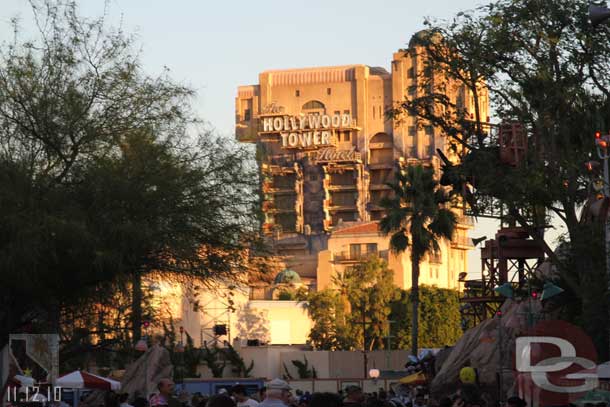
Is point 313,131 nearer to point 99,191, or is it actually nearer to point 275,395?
point 99,191

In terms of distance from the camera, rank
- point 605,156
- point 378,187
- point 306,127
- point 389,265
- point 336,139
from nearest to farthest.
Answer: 1. point 605,156
2. point 389,265
3. point 378,187
4. point 306,127
5. point 336,139

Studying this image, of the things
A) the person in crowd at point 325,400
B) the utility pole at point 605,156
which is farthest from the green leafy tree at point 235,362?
the person in crowd at point 325,400

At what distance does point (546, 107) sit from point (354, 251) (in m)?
102

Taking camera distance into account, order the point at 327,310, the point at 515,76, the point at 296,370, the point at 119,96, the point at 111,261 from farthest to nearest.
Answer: the point at 327,310 → the point at 296,370 → the point at 515,76 → the point at 119,96 → the point at 111,261

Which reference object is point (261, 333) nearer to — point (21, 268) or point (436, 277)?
point (436, 277)

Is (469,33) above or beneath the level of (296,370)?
above

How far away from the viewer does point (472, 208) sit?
36.5 metres

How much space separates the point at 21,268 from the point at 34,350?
2.08 m

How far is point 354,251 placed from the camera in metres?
136

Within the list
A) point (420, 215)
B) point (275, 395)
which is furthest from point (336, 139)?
point (275, 395)

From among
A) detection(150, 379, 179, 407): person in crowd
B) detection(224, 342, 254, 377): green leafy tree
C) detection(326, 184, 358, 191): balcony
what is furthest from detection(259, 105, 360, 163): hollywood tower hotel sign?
detection(150, 379, 179, 407): person in crowd

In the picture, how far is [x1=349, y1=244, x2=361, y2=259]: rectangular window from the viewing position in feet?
444

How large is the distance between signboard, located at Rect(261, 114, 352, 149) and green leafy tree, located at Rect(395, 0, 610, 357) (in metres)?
123

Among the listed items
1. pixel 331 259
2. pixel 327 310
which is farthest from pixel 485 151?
pixel 331 259
